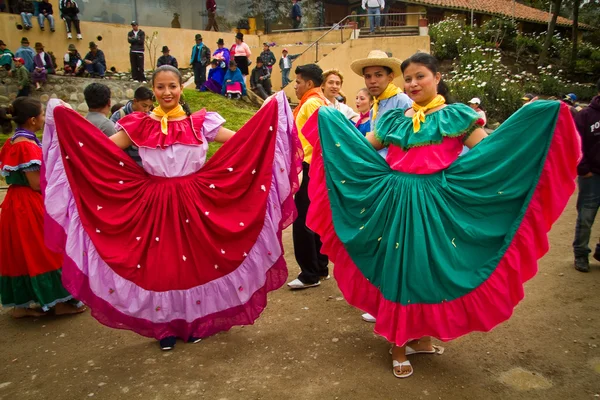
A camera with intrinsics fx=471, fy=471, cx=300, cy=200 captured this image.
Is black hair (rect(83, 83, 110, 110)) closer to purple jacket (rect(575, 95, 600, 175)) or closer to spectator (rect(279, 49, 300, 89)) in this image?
purple jacket (rect(575, 95, 600, 175))

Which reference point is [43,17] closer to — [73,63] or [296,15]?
[73,63]

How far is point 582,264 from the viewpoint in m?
5.01

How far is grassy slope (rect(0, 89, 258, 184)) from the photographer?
13.5 metres

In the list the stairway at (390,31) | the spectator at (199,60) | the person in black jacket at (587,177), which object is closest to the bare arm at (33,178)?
the person in black jacket at (587,177)

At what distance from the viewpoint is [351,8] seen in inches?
1080

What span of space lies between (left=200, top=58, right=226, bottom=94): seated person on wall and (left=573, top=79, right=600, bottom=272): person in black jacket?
498 inches

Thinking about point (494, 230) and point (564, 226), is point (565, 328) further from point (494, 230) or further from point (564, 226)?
point (564, 226)

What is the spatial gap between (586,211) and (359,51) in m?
14.5

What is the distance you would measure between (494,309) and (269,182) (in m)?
1.85

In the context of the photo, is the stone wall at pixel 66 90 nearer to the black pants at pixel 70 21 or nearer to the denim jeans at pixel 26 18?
the denim jeans at pixel 26 18

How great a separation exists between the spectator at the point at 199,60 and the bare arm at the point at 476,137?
1441 centimetres

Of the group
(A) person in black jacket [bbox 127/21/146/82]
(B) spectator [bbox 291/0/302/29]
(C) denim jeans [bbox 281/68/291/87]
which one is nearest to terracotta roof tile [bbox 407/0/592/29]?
(B) spectator [bbox 291/0/302/29]

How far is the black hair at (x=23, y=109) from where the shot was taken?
4223mm

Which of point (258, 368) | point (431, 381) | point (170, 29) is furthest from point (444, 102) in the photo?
point (170, 29)
